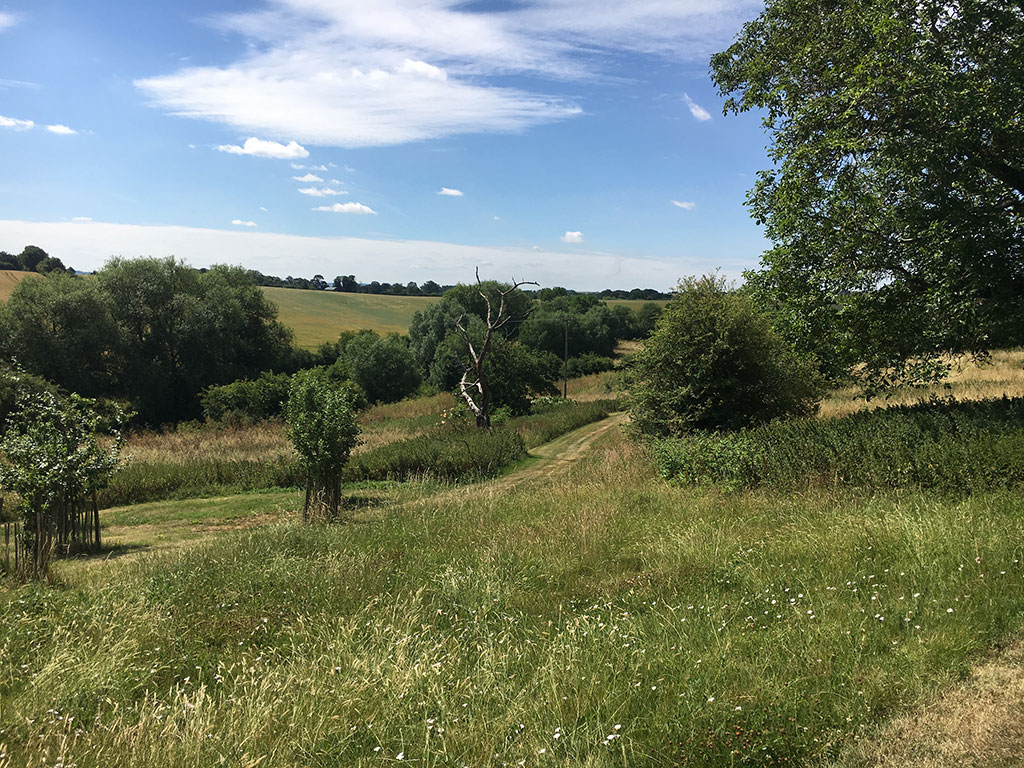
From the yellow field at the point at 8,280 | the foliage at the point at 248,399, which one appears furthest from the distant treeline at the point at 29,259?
the foliage at the point at 248,399

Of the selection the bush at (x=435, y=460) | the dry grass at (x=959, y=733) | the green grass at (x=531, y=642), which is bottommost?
the bush at (x=435, y=460)

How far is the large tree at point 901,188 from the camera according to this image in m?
10.2

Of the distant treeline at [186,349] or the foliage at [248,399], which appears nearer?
the distant treeline at [186,349]

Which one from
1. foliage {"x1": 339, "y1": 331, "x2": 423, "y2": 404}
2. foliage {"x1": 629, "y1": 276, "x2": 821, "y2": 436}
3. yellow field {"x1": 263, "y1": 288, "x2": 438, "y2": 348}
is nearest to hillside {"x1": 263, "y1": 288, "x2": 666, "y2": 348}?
yellow field {"x1": 263, "y1": 288, "x2": 438, "y2": 348}

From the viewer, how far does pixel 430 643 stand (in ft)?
16.1

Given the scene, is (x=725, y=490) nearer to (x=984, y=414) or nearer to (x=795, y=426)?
(x=795, y=426)

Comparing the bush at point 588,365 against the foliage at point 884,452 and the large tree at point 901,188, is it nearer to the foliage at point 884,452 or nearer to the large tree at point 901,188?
the large tree at point 901,188

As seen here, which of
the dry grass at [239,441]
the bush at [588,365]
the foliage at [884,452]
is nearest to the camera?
the foliage at [884,452]

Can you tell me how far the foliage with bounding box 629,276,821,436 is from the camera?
15.7 metres

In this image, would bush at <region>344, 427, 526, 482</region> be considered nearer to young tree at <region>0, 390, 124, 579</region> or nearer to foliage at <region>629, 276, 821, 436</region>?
foliage at <region>629, 276, 821, 436</region>

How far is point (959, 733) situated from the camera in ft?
10.8

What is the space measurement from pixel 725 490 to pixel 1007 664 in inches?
237

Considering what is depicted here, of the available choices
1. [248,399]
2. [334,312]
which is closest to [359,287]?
[334,312]

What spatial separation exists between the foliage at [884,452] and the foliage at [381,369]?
42652mm
